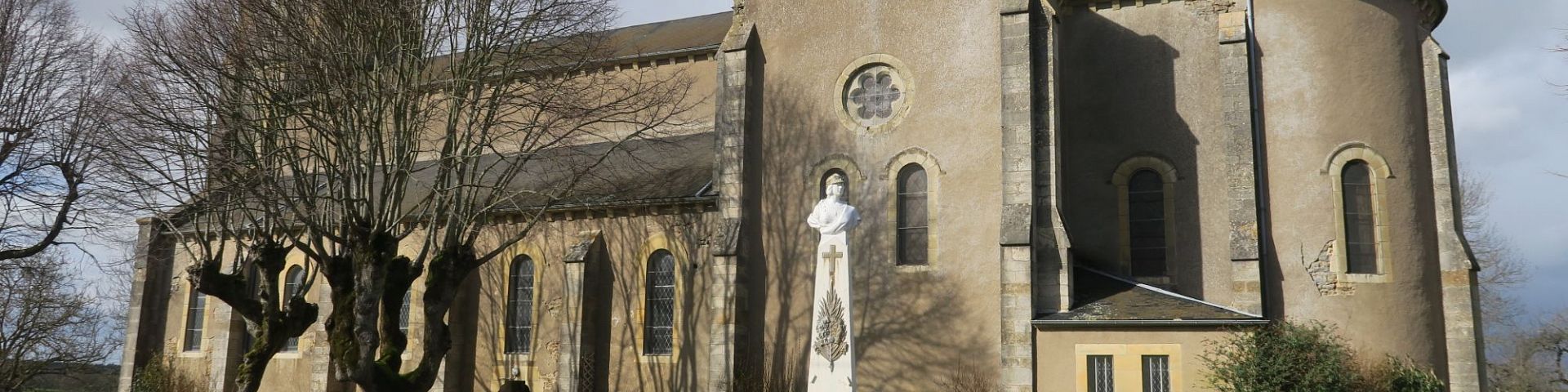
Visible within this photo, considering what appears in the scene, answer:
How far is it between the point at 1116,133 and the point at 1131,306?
3.86 meters

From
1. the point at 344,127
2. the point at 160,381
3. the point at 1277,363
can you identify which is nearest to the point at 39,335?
the point at 160,381

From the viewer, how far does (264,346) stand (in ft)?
61.4

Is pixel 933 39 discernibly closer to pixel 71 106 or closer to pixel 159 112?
pixel 159 112

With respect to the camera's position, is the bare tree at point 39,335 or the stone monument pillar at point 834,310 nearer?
the stone monument pillar at point 834,310

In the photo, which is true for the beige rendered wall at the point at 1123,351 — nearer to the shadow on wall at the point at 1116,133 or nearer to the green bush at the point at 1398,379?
the green bush at the point at 1398,379

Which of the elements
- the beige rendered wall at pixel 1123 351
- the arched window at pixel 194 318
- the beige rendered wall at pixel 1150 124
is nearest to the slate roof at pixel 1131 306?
the beige rendered wall at pixel 1123 351

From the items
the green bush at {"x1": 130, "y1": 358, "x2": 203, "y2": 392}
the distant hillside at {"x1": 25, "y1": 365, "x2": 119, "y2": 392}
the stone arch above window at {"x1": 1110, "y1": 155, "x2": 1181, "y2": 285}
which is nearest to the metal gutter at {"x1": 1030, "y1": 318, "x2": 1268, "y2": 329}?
the stone arch above window at {"x1": 1110, "y1": 155, "x2": 1181, "y2": 285}

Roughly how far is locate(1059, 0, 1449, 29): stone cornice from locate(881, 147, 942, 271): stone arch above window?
3.24 metres

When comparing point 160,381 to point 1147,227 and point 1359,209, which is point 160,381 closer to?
point 1147,227

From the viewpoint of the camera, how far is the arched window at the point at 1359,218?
18.3 metres

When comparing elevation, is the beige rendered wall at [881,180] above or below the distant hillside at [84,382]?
above

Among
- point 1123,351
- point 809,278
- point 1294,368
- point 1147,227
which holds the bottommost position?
point 1294,368

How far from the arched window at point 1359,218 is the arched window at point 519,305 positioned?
46.8 feet

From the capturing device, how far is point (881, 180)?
64.1 feet
